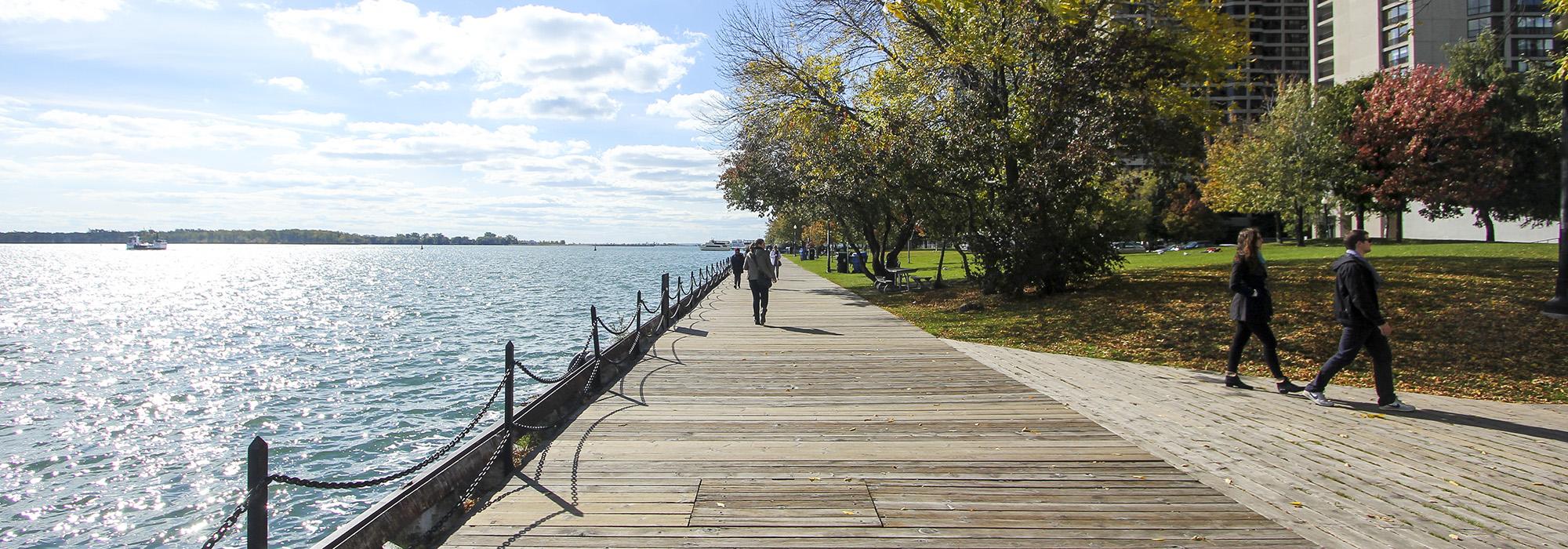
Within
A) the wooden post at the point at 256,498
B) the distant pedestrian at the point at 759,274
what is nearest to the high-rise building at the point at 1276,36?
the distant pedestrian at the point at 759,274

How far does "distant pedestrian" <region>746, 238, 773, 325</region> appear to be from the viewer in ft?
51.7

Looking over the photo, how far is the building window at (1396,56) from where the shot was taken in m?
59.8

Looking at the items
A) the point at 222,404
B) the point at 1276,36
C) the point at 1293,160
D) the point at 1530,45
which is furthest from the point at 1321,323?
the point at 1276,36

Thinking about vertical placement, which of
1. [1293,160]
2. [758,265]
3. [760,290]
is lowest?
[760,290]

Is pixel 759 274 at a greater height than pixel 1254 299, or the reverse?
pixel 759 274

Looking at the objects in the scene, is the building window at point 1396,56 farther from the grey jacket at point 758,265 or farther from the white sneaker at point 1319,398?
the white sneaker at point 1319,398

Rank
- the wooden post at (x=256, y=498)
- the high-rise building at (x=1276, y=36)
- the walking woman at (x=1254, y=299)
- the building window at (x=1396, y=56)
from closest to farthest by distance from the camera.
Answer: the wooden post at (x=256, y=498)
the walking woman at (x=1254, y=299)
the building window at (x=1396, y=56)
the high-rise building at (x=1276, y=36)

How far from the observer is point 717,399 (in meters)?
8.29

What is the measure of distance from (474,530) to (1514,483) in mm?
6489

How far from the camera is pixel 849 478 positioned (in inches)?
212

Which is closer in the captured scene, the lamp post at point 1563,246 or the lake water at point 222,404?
the lake water at point 222,404

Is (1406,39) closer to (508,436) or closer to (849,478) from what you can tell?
(849,478)

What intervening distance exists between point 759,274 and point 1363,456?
11.2 m

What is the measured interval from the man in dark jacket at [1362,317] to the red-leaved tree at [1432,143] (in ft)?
112
